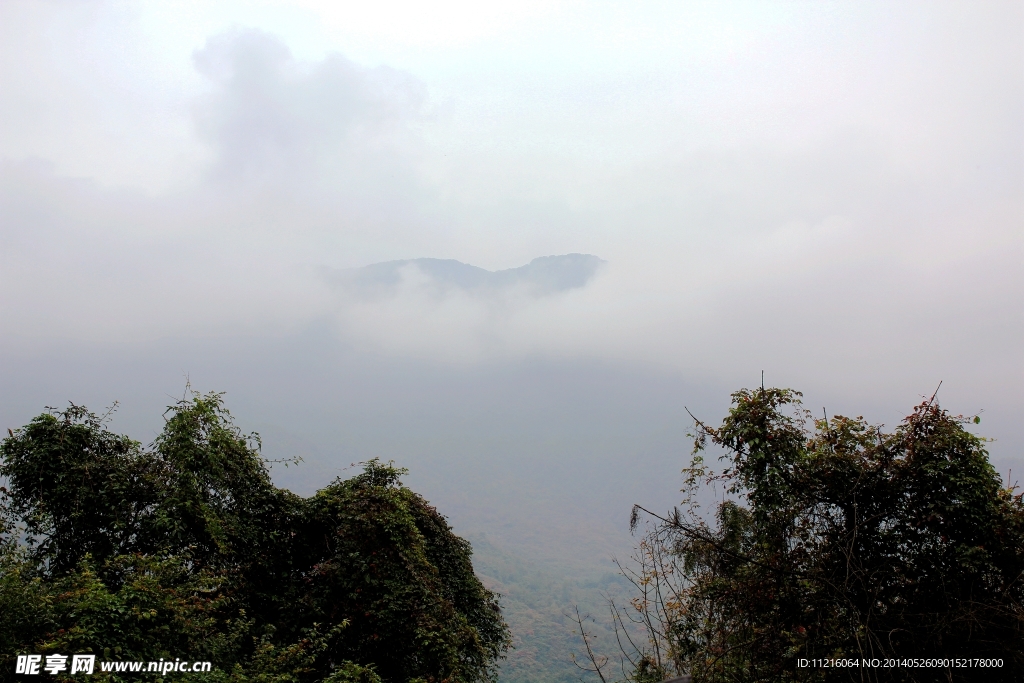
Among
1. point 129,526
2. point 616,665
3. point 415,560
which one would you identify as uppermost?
point 129,526

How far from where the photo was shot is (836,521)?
27.2 feet

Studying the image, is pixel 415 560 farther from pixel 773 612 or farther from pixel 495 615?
pixel 773 612

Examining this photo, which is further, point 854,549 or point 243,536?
point 243,536

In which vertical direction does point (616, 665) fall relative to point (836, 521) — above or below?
below

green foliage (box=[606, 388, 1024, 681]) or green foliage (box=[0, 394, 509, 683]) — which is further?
green foliage (box=[0, 394, 509, 683])

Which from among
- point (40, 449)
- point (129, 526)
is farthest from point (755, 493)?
point (40, 449)

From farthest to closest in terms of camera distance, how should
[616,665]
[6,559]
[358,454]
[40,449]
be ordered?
[358,454]
[616,665]
[40,449]
[6,559]

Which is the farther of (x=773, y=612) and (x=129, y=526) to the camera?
(x=129, y=526)

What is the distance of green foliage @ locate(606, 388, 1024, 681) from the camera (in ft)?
23.7

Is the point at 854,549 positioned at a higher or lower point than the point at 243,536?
lower

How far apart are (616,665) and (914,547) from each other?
49834 millimetres

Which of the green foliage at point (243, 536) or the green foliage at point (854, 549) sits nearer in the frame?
the green foliage at point (854, 549)

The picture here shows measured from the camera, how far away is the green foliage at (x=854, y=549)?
23.7ft

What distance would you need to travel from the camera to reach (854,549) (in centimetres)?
817
